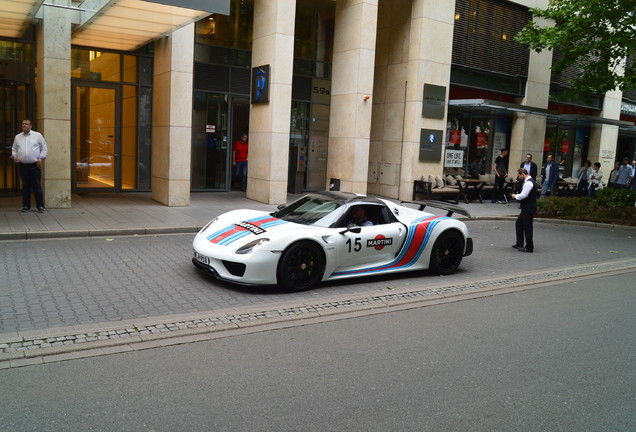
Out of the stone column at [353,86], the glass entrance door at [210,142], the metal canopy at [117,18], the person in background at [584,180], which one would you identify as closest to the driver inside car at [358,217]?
the metal canopy at [117,18]

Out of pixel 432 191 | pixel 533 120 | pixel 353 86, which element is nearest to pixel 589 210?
pixel 432 191

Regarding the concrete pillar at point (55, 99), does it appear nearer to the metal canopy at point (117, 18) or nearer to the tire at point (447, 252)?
the metal canopy at point (117, 18)

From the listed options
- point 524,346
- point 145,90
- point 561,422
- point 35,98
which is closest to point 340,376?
point 561,422

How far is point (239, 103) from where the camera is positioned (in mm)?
19422

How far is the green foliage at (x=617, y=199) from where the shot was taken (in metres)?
17.6

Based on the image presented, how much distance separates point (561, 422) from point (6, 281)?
6.59 m

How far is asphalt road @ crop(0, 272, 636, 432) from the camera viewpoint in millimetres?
4141

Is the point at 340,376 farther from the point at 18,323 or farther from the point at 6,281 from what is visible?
the point at 6,281

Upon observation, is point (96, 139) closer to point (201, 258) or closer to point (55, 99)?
point (55, 99)

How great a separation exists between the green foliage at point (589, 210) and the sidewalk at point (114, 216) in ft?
4.76

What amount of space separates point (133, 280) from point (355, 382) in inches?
160

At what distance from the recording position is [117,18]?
42.1 ft

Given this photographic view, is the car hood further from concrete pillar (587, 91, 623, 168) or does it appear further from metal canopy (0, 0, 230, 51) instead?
concrete pillar (587, 91, 623, 168)

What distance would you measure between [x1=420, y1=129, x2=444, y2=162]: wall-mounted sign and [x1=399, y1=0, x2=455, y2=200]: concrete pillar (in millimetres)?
171
